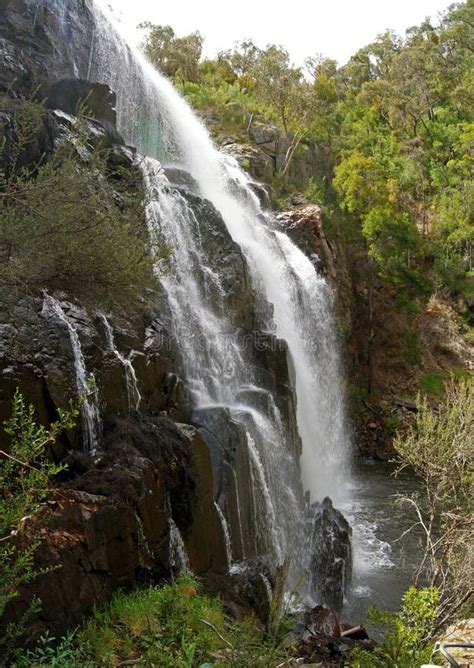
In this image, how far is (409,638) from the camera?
723 cm

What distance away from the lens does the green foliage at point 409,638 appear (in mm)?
6871

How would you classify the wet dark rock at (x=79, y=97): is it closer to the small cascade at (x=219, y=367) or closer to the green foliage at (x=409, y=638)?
the small cascade at (x=219, y=367)

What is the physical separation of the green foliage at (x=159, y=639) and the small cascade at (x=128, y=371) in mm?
3172

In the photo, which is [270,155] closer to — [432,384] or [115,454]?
[432,384]

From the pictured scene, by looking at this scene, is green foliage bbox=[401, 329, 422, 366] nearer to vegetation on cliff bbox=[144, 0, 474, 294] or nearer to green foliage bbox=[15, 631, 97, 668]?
vegetation on cliff bbox=[144, 0, 474, 294]

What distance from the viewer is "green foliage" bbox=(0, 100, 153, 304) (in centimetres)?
697

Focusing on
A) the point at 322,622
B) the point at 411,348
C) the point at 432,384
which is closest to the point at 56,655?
the point at 322,622

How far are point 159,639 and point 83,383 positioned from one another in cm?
370

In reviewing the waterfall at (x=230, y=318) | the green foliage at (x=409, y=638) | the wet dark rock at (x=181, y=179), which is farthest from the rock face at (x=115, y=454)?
the wet dark rock at (x=181, y=179)

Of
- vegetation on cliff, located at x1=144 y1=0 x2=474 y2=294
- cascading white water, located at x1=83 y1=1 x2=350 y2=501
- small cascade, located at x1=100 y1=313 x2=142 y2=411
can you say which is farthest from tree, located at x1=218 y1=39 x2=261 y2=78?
small cascade, located at x1=100 y1=313 x2=142 y2=411

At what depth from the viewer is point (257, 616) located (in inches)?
354

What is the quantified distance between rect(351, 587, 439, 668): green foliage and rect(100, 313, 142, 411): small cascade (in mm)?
4740

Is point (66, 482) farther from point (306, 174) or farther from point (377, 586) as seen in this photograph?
point (306, 174)

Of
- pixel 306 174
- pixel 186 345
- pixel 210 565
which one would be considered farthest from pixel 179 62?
pixel 210 565
